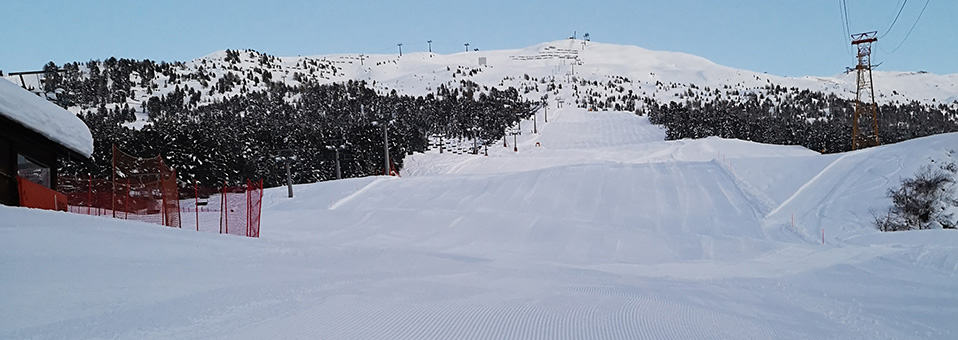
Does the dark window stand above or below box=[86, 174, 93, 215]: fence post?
above

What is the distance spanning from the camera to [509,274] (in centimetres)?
1232

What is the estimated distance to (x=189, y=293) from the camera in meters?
7.41

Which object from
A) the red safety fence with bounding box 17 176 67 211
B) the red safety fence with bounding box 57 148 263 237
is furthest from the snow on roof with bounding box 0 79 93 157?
the red safety fence with bounding box 57 148 263 237

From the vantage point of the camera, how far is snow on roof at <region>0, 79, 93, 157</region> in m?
14.0

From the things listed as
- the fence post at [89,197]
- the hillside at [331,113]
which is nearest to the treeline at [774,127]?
the hillside at [331,113]

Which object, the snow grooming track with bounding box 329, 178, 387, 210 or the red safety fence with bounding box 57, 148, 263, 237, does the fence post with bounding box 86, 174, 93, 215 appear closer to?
the red safety fence with bounding box 57, 148, 263, 237

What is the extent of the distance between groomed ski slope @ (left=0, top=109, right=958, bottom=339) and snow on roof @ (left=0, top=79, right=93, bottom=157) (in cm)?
305

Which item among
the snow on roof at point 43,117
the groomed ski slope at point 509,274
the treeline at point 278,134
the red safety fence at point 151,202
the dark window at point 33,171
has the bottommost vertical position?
the groomed ski slope at point 509,274

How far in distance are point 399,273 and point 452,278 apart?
912mm

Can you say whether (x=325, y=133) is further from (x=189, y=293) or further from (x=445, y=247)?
(x=189, y=293)

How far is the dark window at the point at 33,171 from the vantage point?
607 inches

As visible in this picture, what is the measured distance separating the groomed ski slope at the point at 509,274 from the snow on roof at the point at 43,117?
10.0ft

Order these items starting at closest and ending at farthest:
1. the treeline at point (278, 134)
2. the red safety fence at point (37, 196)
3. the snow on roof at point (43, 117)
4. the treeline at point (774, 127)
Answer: the snow on roof at point (43, 117) → the red safety fence at point (37, 196) → the treeline at point (278, 134) → the treeline at point (774, 127)

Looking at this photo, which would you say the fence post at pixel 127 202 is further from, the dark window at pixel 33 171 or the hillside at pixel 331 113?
the hillside at pixel 331 113
